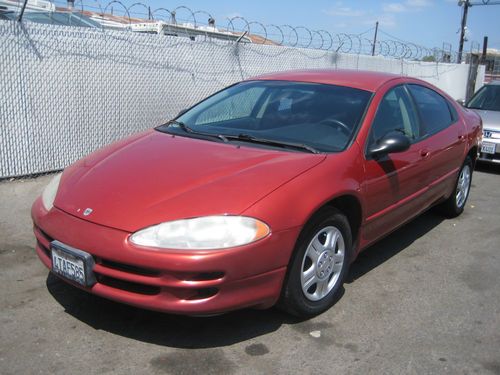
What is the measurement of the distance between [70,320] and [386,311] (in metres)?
2.04

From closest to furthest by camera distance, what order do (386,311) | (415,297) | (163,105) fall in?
(386,311) < (415,297) < (163,105)

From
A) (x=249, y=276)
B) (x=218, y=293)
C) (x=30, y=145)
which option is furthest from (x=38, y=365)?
(x=30, y=145)

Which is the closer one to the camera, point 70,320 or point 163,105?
point 70,320

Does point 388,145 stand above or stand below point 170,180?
above

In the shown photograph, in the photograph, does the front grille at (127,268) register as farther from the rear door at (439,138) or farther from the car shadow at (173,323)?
the rear door at (439,138)

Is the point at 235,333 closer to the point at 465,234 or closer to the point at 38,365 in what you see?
the point at 38,365

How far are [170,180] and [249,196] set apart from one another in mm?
522

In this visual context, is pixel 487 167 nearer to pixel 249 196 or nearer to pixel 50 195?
pixel 249 196

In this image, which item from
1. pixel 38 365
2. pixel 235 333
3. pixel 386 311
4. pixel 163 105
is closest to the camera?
pixel 38 365

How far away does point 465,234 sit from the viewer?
5320 millimetres

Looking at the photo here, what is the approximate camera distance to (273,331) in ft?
10.5

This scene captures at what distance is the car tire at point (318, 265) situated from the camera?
10.2ft

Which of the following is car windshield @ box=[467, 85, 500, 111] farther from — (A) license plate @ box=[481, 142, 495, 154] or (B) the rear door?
(B) the rear door

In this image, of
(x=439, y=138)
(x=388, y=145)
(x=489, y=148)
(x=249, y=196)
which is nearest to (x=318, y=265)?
(x=249, y=196)
